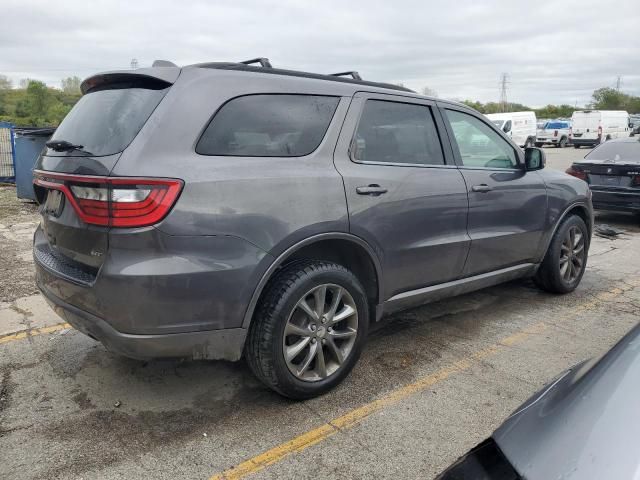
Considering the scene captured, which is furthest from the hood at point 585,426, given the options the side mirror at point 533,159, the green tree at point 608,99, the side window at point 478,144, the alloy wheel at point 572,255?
the green tree at point 608,99

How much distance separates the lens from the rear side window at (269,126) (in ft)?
9.09

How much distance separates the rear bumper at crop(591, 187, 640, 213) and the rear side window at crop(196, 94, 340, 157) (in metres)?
7.44

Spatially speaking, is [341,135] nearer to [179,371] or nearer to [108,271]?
[108,271]

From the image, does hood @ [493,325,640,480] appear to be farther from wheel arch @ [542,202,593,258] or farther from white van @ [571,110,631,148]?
white van @ [571,110,631,148]

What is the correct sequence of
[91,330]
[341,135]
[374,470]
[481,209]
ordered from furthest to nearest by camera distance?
[481,209] → [341,135] → [91,330] → [374,470]

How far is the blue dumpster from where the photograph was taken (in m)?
9.91

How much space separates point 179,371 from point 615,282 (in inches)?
187

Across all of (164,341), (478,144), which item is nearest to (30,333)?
(164,341)

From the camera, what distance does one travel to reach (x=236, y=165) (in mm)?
2740

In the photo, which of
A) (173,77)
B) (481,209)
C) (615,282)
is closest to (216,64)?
(173,77)

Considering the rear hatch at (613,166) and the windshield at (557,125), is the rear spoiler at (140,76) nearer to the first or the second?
the rear hatch at (613,166)

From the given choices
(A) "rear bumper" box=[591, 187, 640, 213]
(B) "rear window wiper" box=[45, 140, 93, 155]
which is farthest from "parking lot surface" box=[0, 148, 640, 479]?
(A) "rear bumper" box=[591, 187, 640, 213]

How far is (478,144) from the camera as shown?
425 centimetres

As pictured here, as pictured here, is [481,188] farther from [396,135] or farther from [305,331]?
[305,331]
